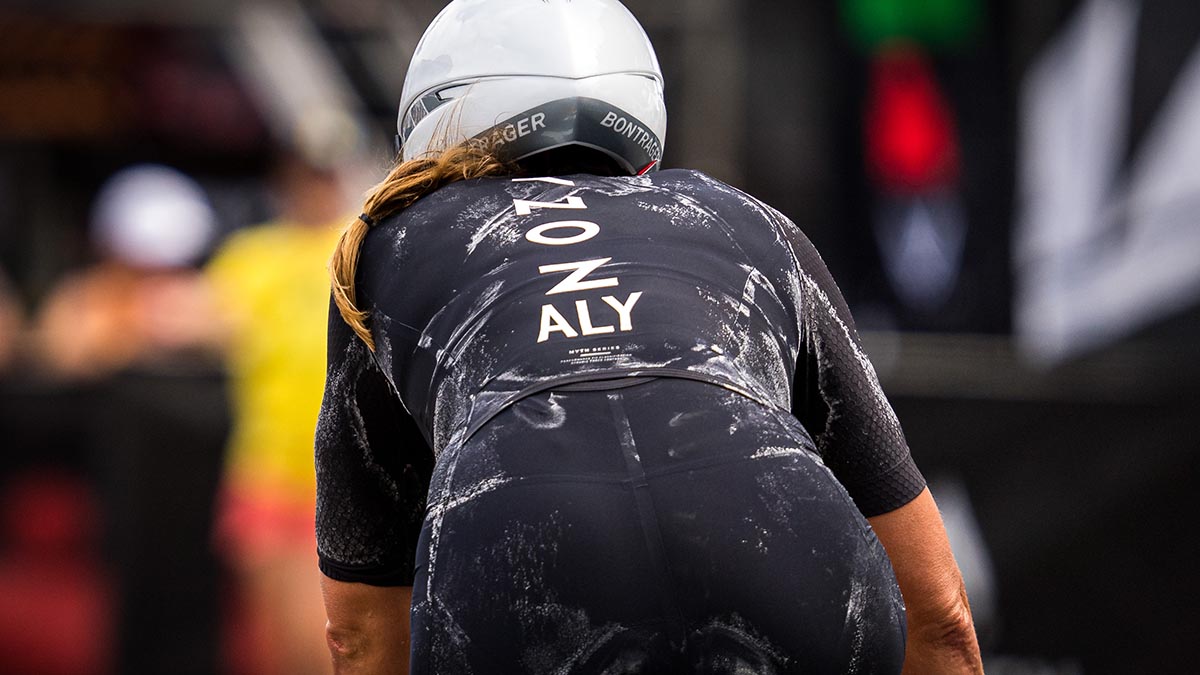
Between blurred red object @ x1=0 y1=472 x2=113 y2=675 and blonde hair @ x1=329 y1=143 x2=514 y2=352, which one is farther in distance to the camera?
blurred red object @ x1=0 y1=472 x2=113 y2=675

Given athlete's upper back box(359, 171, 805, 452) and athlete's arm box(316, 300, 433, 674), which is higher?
athlete's upper back box(359, 171, 805, 452)

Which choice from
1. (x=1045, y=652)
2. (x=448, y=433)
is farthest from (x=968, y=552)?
(x=448, y=433)

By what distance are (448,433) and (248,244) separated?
4.90 meters

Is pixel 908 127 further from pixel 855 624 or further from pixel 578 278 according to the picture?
pixel 855 624

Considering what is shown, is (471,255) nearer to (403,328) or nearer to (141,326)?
(403,328)

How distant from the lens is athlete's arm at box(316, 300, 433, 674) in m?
2.34

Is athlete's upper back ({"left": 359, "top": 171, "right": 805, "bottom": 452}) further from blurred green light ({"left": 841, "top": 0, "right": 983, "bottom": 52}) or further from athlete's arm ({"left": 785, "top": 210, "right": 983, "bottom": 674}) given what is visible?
blurred green light ({"left": 841, "top": 0, "right": 983, "bottom": 52})

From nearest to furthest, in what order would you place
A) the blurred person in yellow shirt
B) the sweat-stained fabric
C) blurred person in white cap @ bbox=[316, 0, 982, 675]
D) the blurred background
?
blurred person in white cap @ bbox=[316, 0, 982, 675], the sweat-stained fabric, the blurred background, the blurred person in yellow shirt

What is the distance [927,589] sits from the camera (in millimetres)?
2256

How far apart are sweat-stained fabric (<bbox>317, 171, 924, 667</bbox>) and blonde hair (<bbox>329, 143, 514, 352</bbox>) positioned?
0.02 m

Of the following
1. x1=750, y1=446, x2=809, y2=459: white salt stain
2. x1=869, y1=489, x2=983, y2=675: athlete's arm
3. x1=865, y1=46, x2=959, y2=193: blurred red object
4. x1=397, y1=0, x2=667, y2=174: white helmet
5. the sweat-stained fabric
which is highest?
x1=865, y1=46, x2=959, y2=193: blurred red object

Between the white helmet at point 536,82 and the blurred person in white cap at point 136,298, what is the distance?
4180 mm

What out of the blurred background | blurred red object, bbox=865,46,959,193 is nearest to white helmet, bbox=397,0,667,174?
the blurred background

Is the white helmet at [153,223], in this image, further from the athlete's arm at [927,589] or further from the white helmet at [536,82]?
the athlete's arm at [927,589]
